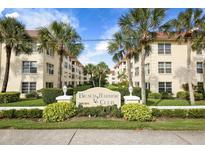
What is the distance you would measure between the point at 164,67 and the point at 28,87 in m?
19.0

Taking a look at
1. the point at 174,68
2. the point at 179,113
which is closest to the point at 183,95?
the point at 174,68

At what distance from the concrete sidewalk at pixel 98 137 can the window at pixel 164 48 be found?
20456 mm

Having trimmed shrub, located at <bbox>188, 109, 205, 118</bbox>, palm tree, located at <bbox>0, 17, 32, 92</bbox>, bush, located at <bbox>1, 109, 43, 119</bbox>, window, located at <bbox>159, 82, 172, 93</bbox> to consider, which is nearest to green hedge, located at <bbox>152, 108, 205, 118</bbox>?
trimmed shrub, located at <bbox>188, 109, 205, 118</bbox>

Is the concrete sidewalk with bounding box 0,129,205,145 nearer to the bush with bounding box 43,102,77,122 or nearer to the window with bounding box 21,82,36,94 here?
the bush with bounding box 43,102,77,122

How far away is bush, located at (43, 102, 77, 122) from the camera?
31.1 ft

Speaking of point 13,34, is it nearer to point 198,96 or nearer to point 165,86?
point 165,86

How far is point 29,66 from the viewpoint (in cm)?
2562

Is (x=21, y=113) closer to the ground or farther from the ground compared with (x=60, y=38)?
closer to the ground

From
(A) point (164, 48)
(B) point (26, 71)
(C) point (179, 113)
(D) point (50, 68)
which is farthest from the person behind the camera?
(D) point (50, 68)

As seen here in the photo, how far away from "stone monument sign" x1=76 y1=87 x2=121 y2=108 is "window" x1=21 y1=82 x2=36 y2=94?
16.4m

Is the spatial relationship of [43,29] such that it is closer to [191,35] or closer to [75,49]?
[75,49]

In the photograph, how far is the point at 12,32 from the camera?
19641mm

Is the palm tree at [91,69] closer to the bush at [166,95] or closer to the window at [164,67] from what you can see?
the window at [164,67]
